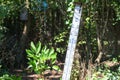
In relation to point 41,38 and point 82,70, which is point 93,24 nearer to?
point 82,70

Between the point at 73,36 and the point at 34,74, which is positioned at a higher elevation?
the point at 73,36

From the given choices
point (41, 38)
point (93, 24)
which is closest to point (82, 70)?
point (93, 24)

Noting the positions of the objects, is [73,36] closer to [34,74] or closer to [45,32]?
[34,74]

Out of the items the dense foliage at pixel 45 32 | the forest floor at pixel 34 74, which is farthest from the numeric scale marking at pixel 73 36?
the forest floor at pixel 34 74

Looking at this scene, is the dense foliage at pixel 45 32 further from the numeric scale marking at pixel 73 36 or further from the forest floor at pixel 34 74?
the numeric scale marking at pixel 73 36

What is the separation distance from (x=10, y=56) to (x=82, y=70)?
12.4 feet

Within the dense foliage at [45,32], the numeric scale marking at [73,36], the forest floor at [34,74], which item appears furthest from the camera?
the dense foliage at [45,32]

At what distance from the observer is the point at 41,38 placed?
378 inches

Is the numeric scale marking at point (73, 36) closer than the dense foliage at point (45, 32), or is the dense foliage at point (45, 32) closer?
the numeric scale marking at point (73, 36)

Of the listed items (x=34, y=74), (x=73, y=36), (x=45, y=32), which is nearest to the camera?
(x=73, y=36)

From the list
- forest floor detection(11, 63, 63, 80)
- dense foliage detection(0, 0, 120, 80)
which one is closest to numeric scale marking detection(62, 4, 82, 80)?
dense foliage detection(0, 0, 120, 80)

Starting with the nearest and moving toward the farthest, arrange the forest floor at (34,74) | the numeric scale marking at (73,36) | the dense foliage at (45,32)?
1. the numeric scale marking at (73,36)
2. the forest floor at (34,74)
3. the dense foliage at (45,32)

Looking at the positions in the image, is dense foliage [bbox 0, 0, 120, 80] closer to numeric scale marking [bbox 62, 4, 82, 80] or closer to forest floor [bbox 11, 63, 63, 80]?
forest floor [bbox 11, 63, 63, 80]

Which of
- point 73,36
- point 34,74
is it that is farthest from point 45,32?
point 73,36
